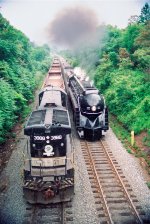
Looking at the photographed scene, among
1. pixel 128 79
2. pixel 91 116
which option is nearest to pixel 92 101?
pixel 91 116

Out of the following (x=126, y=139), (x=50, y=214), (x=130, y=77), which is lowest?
(x=50, y=214)

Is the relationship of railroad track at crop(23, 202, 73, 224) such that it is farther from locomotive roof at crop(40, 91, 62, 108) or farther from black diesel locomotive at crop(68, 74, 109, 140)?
black diesel locomotive at crop(68, 74, 109, 140)

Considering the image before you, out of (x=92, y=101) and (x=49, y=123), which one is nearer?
(x=49, y=123)

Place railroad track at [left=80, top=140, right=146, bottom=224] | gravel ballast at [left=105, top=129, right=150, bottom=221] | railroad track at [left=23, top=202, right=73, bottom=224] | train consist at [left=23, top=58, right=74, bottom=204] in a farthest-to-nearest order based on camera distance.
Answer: gravel ballast at [left=105, top=129, right=150, bottom=221] < train consist at [left=23, top=58, right=74, bottom=204] < railroad track at [left=80, top=140, right=146, bottom=224] < railroad track at [left=23, top=202, right=73, bottom=224]

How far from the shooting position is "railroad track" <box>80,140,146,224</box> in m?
10.2

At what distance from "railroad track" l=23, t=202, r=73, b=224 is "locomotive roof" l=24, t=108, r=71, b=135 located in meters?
3.09

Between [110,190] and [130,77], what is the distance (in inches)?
532

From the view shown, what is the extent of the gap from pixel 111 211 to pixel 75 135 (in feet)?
30.9

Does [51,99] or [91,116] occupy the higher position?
[51,99]

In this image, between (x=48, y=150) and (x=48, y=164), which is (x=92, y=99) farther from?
(x=48, y=164)

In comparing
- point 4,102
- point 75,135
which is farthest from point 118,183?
point 4,102

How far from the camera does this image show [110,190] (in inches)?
477

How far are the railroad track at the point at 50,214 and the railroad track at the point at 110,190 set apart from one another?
1.24m

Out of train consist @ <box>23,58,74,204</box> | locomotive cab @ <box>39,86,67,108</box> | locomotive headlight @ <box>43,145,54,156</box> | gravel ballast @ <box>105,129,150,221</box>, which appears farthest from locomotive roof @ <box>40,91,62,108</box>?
gravel ballast @ <box>105,129,150,221</box>
